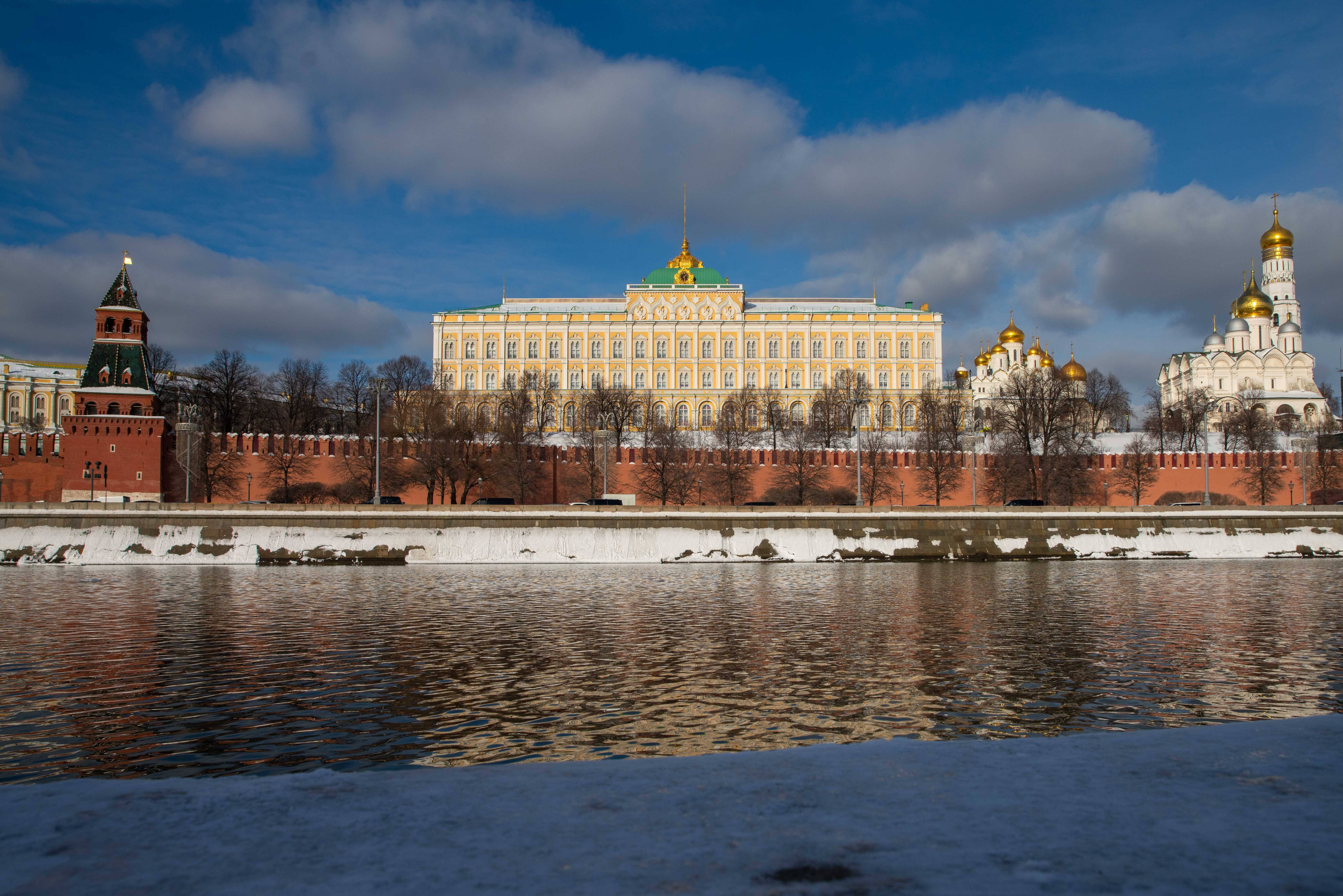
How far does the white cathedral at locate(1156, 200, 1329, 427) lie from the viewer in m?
82.3

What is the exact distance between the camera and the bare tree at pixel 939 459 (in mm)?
52469

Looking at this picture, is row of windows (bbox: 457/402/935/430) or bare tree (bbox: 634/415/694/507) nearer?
bare tree (bbox: 634/415/694/507)

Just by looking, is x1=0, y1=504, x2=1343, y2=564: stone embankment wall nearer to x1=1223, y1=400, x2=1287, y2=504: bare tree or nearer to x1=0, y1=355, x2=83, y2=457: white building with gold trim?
x1=1223, y1=400, x2=1287, y2=504: bare tree

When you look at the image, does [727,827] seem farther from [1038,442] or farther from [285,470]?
[1038,442]

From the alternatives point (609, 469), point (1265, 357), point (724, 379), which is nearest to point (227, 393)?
point (609, 469)

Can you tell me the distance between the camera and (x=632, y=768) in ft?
15.5

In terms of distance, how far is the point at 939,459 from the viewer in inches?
2064

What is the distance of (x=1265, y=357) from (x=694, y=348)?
53.8 metres

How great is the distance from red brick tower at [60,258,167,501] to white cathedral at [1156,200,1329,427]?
7868cm

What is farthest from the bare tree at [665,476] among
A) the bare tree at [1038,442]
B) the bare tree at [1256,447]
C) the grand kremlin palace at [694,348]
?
the grand kremlin palace at [694,348]

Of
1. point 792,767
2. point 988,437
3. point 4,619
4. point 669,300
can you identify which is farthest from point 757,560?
point 669,300

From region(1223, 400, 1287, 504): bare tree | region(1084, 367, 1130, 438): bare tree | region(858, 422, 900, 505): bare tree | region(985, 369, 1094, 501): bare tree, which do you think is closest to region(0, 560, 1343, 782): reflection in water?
region(858, 422, 900, 505): bare tree

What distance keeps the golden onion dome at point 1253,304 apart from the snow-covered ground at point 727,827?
3973 inches

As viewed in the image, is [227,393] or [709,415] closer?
[227,393]
